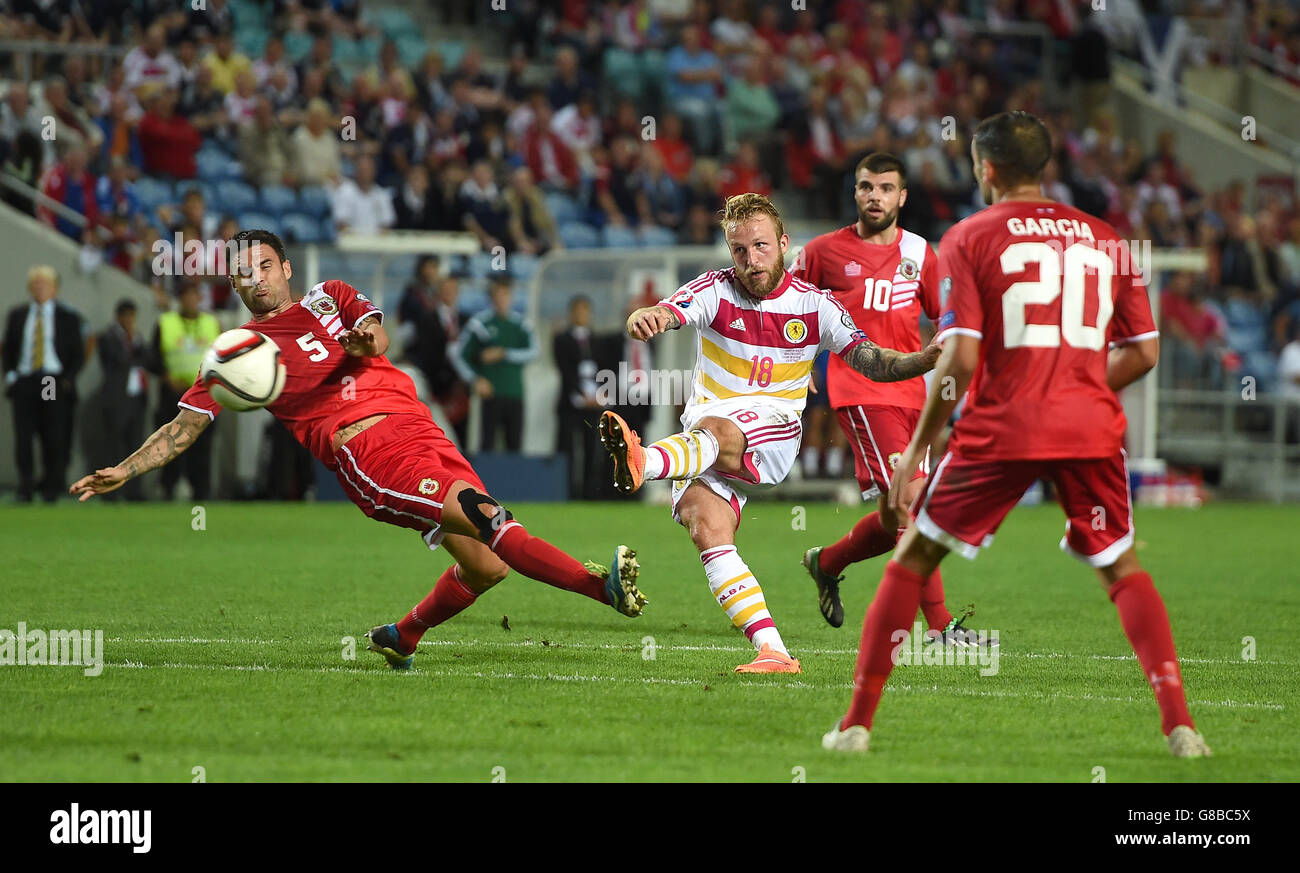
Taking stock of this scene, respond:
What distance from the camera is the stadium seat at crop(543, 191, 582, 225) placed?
2152 cm

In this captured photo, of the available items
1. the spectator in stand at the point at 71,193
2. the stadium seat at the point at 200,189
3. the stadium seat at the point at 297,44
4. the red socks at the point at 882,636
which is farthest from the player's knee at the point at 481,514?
the stadium seat at the point at 297,44

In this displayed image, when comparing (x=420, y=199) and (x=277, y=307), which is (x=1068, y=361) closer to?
(x=277, y=307)

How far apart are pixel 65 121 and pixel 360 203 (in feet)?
10.6

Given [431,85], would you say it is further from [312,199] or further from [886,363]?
[886,363]

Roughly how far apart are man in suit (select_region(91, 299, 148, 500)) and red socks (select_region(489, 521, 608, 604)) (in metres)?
11.4

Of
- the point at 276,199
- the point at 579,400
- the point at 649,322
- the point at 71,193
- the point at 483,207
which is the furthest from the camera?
the point at 483,207

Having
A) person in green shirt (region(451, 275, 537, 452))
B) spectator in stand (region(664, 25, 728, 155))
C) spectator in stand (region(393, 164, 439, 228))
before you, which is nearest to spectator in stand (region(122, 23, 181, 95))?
spectator in stand (region(393, 164, 439, 228))

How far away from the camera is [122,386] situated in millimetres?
17281

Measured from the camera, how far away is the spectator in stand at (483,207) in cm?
1986

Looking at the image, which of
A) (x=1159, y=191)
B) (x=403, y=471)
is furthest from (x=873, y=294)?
(x=1159, y=191)

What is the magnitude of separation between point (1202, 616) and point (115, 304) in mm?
12528

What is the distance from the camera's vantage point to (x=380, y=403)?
7.30 m
